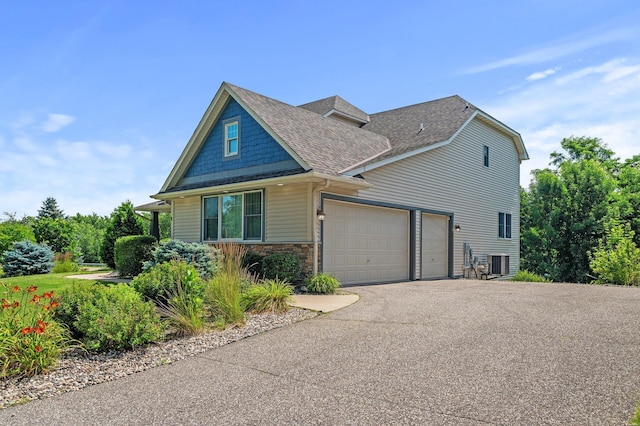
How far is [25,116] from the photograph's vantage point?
1659cm

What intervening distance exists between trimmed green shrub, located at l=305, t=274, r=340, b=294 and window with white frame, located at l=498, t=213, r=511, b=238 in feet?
39.3

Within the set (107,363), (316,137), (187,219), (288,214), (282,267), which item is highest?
(316,137)

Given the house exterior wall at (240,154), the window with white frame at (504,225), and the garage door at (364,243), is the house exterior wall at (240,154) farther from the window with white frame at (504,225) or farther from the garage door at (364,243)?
the window with white frame at (504,225)

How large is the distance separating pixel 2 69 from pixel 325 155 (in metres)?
8.74

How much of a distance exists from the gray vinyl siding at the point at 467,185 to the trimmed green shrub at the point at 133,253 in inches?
308

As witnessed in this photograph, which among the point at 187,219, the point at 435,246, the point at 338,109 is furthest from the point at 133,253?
the point at 435,246

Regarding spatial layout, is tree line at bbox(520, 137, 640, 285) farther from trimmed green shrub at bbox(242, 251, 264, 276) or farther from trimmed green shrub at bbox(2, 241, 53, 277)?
trimmed green shrub at bbox(2, 241, 53, 277)

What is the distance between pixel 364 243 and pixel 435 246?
3953 mm

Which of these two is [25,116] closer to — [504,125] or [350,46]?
[350,46]

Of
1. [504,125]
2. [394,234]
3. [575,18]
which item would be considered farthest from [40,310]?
[504,125]

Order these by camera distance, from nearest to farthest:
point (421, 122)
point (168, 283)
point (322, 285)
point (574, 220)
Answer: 1. point (168, 283)
2. point (322, 285)
3. point (421, 122)
4. point (574, 220)

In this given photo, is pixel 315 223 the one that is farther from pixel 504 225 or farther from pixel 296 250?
pixel 504 225

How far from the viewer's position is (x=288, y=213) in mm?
12453

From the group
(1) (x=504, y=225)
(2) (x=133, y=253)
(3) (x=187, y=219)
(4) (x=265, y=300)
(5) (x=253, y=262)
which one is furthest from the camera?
(1) (x=504, y=225)
